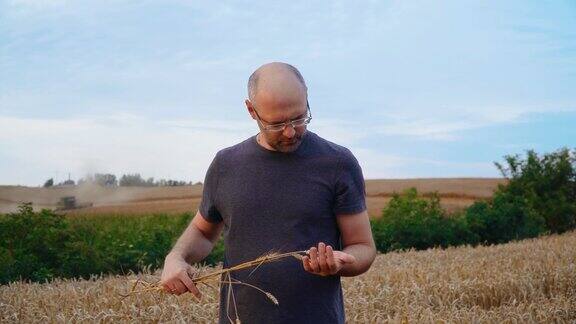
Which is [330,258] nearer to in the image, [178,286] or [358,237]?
[358,237]

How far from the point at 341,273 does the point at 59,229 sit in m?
9.05

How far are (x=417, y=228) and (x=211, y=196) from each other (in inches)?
623

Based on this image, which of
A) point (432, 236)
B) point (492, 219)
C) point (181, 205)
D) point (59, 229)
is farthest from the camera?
point (181, 205)

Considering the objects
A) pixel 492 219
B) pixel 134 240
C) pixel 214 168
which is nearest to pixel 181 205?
pixel 492 219

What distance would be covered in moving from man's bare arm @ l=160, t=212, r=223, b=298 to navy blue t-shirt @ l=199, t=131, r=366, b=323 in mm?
193

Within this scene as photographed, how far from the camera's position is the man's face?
9.46ft

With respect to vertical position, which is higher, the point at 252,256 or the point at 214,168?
the point at 214,168

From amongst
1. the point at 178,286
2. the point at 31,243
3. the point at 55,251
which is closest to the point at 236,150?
the point at 178,286

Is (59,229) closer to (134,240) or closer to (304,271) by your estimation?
(134,240)

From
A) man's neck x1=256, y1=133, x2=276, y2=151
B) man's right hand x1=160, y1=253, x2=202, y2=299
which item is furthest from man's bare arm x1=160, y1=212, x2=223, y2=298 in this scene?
man's neck x1=256, y1=133, x2=276, y2=151

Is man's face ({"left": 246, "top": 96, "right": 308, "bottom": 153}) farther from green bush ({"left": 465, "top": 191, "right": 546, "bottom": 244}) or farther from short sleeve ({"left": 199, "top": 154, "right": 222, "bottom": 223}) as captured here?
green bush ({"left": 465, "top": 191, "right": 546, "bottom": 244})

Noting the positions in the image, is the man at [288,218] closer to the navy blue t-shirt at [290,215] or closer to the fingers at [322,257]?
the navy blue t-shirt at [290,215]

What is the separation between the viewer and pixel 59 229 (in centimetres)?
1138

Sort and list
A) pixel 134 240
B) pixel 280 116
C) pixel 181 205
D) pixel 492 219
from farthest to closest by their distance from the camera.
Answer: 1. pixel 181 205
2. pixel 492 219
3. pixel 134 240
4. pixel 280 116
